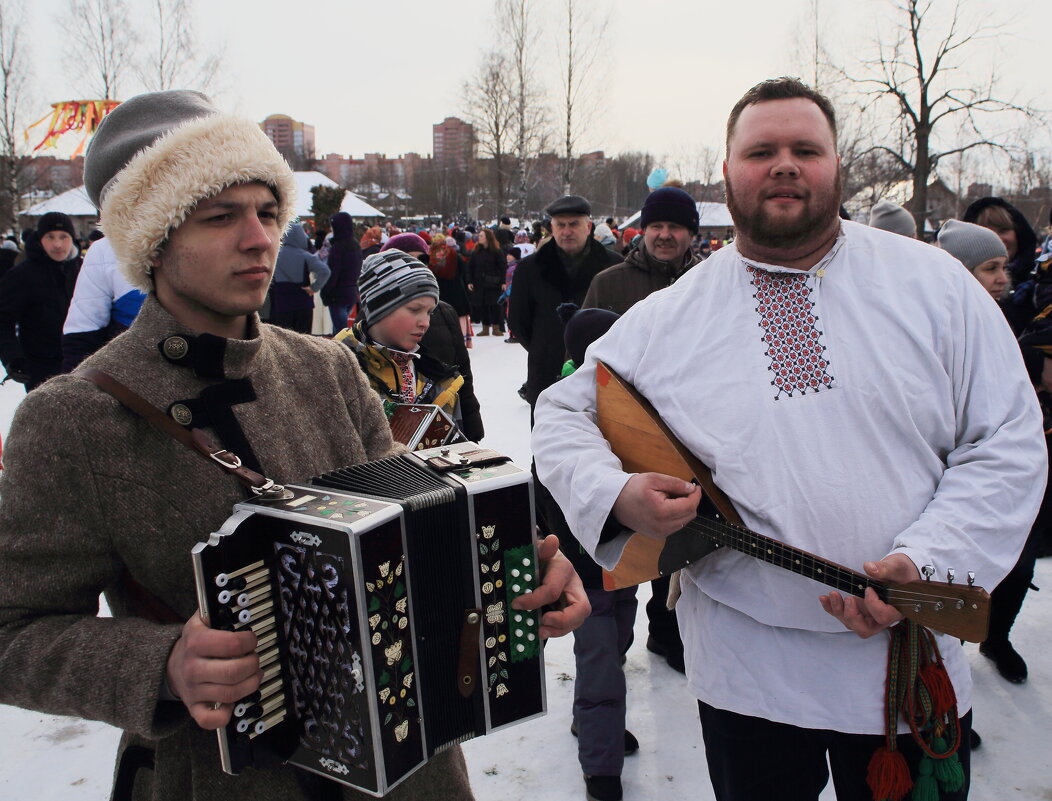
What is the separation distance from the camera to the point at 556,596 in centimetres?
138

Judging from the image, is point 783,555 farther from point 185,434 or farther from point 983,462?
point 185,434

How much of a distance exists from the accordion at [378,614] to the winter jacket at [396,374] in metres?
1.73

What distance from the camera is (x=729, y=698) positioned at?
65.2 inches

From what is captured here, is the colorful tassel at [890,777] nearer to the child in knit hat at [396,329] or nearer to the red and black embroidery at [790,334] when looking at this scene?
the red and black embroidery at [790,334]

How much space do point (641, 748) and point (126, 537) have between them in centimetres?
235

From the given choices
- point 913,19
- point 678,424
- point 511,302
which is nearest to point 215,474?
point 678,424

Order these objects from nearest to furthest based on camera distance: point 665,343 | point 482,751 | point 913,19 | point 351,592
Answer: point 351,592 → point 665,343 → point 482,751 → point 913,19

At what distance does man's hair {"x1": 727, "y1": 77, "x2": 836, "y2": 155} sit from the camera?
67.6 inches

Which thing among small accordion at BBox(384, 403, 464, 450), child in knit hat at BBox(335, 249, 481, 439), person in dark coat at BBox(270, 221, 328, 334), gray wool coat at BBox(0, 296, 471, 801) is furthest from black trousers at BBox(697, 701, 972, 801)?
person in dark coat at BBox(270, 221, 328, 334)

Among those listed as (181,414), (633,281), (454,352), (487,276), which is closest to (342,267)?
(487,276)

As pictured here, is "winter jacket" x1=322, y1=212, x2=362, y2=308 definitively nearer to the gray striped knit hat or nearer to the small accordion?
the gray striped knit hat

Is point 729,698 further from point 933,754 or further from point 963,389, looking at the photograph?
point 963,389

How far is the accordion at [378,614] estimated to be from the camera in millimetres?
1150

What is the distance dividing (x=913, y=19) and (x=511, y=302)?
848 inches
